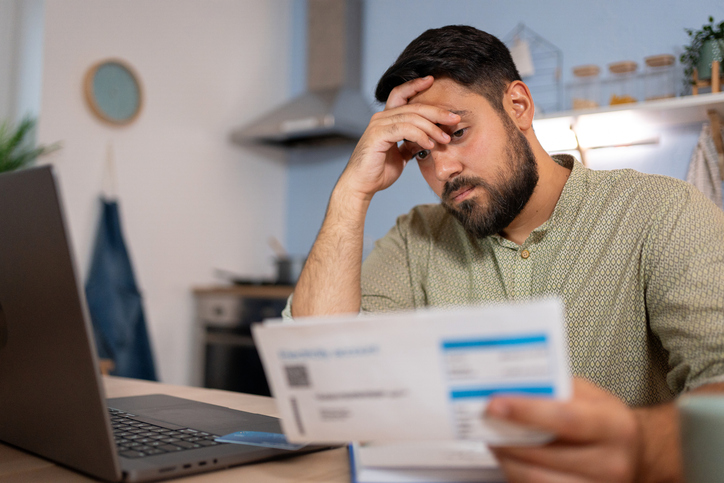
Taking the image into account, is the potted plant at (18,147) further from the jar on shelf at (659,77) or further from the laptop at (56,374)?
the jar on shelf at (659,77)

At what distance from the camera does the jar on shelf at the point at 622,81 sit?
7.91 feet

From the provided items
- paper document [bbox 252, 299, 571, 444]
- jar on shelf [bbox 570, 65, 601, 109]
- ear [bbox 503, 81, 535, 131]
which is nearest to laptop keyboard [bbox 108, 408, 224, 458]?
paper document [bbox 252, 299, 571, 444]

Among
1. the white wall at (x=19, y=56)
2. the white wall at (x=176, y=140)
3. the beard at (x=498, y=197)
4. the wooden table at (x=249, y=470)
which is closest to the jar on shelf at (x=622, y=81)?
the beard at (x=498, y=197)

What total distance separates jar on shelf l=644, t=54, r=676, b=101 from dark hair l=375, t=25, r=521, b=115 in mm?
1428

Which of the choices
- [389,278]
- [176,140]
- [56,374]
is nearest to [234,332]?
[176,140]

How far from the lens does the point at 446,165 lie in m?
1.12

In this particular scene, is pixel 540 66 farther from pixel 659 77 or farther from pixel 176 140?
pixel 176 140

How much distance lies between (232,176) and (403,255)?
2.35 meters

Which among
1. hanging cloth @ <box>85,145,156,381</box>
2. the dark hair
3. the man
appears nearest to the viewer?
the man

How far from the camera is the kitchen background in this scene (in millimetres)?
2605

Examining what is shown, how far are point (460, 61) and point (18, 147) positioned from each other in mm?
2215

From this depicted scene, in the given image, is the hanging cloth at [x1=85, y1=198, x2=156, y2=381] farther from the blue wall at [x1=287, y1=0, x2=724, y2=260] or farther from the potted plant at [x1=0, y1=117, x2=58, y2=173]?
the blue wall at [x1=287, y1=0, x2=724, y2=260]

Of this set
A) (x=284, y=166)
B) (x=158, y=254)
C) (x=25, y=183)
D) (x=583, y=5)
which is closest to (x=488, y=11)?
(x=583, y=5)

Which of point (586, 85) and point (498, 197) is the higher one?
point (586, 85)
